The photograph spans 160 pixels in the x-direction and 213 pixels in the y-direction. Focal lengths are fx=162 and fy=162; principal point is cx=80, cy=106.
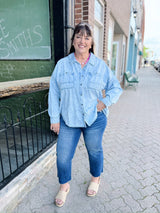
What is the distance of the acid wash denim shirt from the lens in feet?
5.16

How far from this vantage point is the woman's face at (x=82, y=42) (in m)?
1.56

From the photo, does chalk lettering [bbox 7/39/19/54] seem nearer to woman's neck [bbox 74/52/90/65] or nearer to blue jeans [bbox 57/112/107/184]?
woman's neck [bbox 74/52/90/65]

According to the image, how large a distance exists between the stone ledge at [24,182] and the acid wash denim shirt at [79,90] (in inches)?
36.1

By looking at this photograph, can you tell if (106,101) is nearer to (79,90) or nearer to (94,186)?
(79,90)

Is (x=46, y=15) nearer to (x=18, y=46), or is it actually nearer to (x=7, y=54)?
(x=18, y=46)

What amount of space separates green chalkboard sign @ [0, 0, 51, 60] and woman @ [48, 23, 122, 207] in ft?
5.72

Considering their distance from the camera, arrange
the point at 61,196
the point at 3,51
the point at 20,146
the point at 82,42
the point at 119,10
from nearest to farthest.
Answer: the point at 82,42, the point at 61,196, the point at 20,146, the point at 3,51, the point at 119,10

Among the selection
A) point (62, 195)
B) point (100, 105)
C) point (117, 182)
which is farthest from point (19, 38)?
point (117, 182)

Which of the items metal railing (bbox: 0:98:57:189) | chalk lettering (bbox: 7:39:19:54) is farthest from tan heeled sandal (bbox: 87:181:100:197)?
chalk lettering (bbox: 7:39:19:54)

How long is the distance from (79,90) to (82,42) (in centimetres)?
46

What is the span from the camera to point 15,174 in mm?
2018

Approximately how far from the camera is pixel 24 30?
3287 mm

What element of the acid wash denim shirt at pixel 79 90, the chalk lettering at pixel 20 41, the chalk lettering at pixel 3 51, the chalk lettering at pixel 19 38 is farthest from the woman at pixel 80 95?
the chalk lettering at pixel 3 51

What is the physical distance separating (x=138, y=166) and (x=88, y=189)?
40.6 inches
